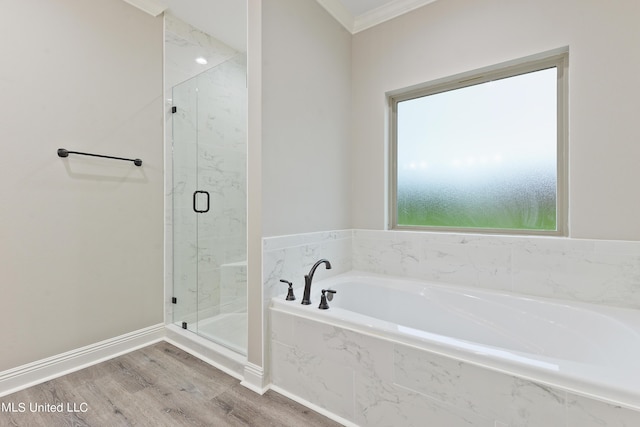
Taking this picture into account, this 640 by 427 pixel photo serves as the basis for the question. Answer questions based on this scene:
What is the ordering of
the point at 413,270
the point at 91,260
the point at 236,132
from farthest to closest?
the point at 236,132, the point at 413,270, the point at 91,260

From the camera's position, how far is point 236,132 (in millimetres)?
2625

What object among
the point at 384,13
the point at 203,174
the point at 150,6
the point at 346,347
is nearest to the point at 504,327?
the point at 346,347

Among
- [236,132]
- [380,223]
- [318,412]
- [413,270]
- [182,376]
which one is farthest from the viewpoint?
[236,132]

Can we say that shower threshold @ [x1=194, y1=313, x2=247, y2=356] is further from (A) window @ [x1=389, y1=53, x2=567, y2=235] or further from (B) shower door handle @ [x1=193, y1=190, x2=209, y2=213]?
(A) window @ [x1=389, y1=53, x2=567, y2=235]

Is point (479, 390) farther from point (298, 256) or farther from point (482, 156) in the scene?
point (482, 156)

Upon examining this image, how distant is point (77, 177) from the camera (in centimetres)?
194

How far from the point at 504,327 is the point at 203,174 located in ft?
8.36

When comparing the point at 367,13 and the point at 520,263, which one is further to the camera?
the point at 367,13

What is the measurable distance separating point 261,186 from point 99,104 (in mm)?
1394

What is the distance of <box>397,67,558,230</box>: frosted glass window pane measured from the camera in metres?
1.87

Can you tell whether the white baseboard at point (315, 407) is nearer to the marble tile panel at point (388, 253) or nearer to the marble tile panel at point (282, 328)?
the marble tile panel at point (282, 328)

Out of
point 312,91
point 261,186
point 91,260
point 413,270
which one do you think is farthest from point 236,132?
point 413,270

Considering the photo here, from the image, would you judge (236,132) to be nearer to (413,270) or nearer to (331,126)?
(331,126)

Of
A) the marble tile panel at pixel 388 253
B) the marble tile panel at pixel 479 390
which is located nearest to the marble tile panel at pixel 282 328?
the marble tile panel at pixel 479 390
